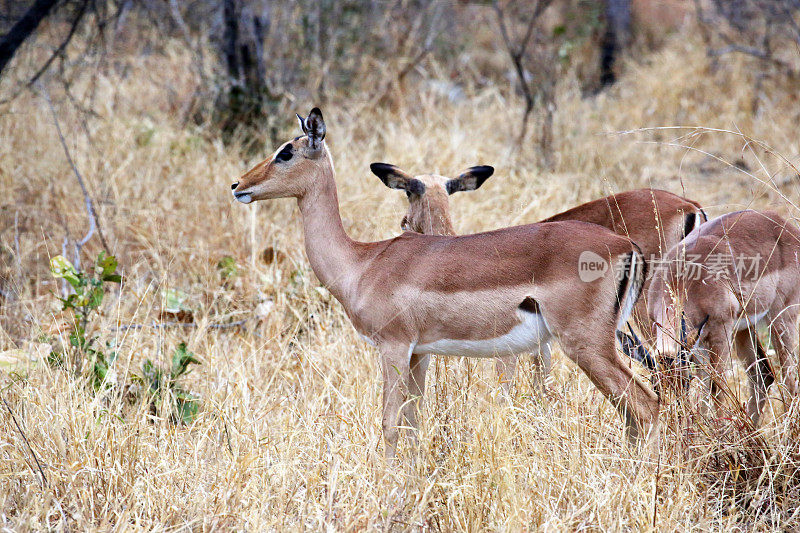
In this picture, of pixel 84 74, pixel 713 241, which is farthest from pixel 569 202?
pixel 84 74

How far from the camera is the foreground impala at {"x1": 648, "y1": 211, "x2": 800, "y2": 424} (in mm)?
3965

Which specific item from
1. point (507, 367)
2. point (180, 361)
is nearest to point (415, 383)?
point (507, 367)

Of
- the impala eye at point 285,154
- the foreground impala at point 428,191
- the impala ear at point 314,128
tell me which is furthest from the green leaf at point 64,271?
the foreground impala at point 428,191

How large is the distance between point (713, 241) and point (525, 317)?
129 centimetres

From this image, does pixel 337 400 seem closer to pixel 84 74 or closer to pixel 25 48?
pixel 25 48

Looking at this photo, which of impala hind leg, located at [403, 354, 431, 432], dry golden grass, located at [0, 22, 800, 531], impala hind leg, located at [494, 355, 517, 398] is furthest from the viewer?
impala hind leg, located at [494, 355, 517, 398]

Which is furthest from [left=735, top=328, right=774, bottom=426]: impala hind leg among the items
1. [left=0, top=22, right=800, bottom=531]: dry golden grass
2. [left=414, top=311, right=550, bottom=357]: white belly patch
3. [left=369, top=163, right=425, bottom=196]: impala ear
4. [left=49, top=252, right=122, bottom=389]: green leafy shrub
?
[left=49, top=252, right=122, bottom=389]: green leafy shrub

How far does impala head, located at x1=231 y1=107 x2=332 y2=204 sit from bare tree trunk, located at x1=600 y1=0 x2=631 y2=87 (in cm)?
873

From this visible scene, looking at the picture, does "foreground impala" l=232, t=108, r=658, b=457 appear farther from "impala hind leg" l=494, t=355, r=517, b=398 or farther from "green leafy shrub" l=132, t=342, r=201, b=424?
"green leafy shrub" l=132, t=342, r=201, b=424

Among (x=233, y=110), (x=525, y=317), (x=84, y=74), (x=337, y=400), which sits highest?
(x=84, y=74)

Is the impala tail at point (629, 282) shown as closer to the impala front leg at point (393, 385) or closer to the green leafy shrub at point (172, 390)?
the impala front leg at point (393, 385)

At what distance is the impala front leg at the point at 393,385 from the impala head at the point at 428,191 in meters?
1.20

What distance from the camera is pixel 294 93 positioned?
8594 mm

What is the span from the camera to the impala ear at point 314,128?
375cm
